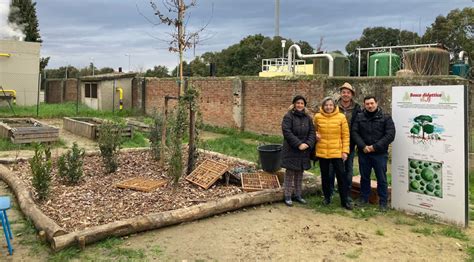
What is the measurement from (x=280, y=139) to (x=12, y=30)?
2474 cm

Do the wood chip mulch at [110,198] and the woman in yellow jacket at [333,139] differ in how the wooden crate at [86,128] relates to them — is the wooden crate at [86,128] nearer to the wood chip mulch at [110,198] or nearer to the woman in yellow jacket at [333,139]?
the wood chip mulch at [110,198]

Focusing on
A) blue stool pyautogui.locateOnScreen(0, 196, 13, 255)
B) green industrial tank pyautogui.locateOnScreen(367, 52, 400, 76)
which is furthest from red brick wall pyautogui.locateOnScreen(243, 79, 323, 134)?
blue stool pyautogui.locateOnScreen(0, 196, 13, 255)

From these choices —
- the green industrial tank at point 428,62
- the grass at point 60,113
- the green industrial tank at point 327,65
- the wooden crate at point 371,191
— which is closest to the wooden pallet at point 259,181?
the wooden crate at point 371,191

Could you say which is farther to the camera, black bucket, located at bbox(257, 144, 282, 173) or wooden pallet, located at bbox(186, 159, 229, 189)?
black bucket, located at bbox(257, 144, 282, 173)

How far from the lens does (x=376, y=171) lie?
635 centimetres

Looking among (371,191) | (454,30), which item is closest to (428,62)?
(371,191)

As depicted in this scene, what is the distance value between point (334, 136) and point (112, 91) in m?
18.7

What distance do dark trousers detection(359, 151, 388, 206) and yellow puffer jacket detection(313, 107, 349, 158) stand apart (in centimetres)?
39

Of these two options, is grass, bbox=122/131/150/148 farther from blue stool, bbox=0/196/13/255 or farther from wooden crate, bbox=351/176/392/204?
blue stool, bbox=0/196/13/255

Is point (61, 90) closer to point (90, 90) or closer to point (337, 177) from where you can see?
point (90, 90)

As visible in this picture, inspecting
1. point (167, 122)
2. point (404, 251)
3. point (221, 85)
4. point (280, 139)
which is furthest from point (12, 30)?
point (404, 251)

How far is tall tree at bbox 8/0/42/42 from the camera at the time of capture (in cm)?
3772

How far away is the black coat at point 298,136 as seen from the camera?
629 cm

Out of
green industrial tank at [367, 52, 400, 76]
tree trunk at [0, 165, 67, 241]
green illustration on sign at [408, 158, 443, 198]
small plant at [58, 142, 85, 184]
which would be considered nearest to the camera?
tree trunk at [0, 165, 67, 241]
